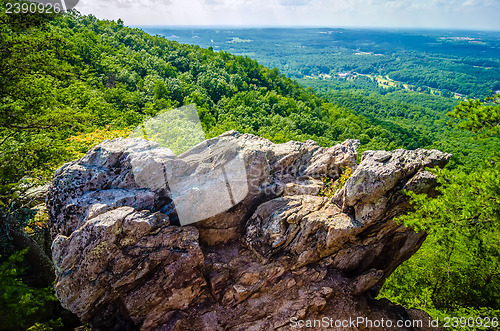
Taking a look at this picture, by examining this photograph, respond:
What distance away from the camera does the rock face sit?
9.18 metres

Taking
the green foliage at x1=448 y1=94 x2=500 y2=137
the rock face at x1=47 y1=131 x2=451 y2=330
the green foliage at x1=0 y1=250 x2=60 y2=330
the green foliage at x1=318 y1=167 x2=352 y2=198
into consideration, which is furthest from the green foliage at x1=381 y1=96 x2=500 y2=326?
the green foliage at x1=0 y1=250 x2=60 y2=330

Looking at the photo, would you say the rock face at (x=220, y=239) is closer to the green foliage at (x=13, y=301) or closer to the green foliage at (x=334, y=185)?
the green foliage at (x=334, y=185)

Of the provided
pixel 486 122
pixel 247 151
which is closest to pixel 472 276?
pixel 486 122

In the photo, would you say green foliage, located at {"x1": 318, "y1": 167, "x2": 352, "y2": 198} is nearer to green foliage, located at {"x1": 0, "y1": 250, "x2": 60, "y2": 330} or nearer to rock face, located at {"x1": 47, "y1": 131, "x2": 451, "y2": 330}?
rock face, located at {"x1": 47, "y1": 131, "x2": 451, "y2": 330}

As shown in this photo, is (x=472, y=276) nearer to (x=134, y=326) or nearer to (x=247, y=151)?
(x=247, y=151)

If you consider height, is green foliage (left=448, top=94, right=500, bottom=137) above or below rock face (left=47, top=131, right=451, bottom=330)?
above

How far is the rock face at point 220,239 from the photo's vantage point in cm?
918

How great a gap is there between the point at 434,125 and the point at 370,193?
426 feet

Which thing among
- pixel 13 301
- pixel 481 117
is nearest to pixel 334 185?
pixel 481 117

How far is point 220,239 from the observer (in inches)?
446

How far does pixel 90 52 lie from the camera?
4453 cm

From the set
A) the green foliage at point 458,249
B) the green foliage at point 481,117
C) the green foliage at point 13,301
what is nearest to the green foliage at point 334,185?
the green foliage at point 458,249

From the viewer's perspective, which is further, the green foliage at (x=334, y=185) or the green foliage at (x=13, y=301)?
the green foliage at (x=334, y=185)

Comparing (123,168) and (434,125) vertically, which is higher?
(123,168)
